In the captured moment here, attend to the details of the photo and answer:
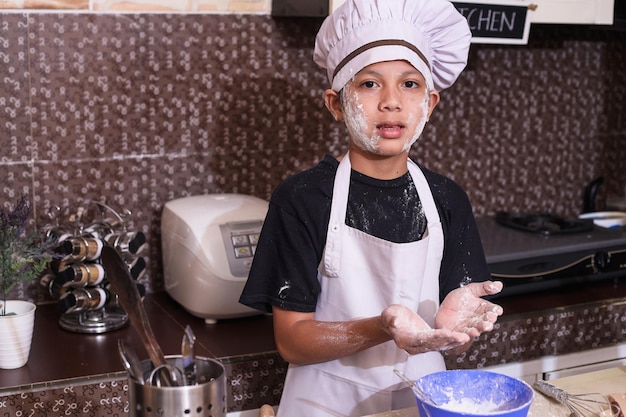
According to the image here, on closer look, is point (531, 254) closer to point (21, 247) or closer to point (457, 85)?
point (457, 85)

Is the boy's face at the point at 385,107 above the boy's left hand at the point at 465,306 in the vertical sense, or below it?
above

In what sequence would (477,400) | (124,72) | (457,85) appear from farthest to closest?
(457,85)
(124,72)
(477,400)

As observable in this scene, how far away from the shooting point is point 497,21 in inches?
87.1

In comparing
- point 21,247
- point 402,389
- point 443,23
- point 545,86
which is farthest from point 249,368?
point 545,86

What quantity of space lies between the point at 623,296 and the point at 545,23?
0.73m

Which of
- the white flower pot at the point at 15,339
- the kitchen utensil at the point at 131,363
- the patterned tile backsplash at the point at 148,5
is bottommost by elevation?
the white flower pot at the point at 15,339

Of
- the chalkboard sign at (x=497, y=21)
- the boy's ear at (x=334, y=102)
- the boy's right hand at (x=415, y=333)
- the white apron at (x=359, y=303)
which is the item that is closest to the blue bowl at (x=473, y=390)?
the boy's right hand at (x=415, y=333)

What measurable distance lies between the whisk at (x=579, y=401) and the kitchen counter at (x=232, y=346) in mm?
629

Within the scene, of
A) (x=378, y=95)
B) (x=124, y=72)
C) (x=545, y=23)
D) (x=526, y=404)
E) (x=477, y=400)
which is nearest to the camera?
(x=526, y=404)

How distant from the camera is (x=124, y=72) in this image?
215cm

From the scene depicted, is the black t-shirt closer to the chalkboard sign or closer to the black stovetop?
the black stovetop

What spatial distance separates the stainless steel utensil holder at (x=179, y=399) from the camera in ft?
3.12

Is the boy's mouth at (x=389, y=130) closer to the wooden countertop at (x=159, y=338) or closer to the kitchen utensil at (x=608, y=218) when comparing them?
the wooden countertop at (x=159, y=338)

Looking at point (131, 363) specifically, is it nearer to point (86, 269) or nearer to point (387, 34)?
point (387, 34)
